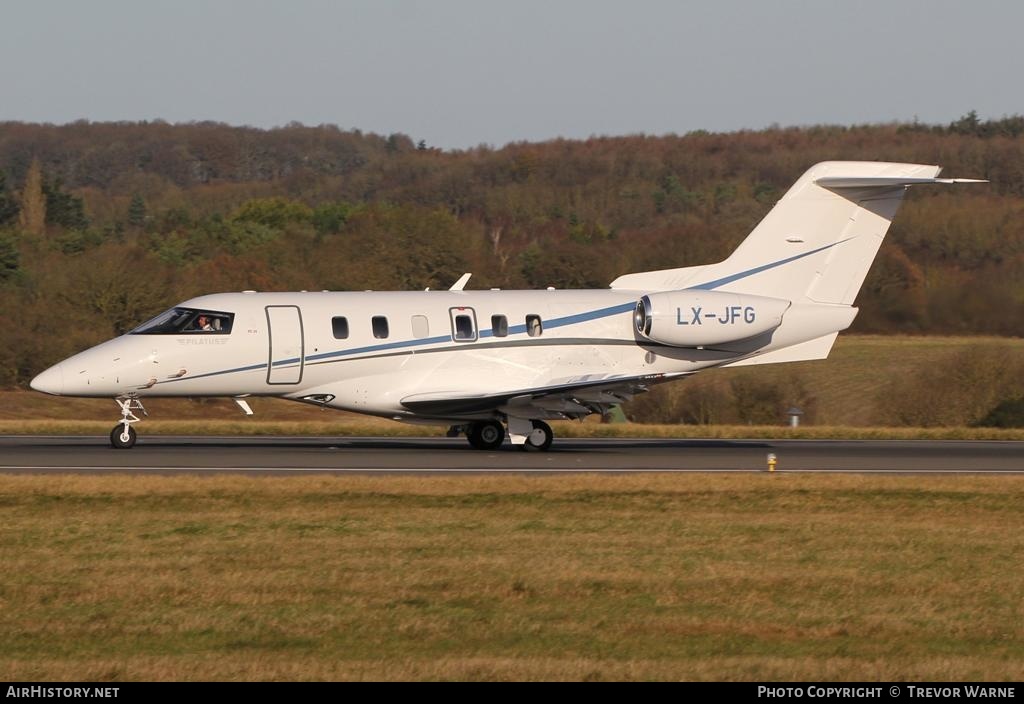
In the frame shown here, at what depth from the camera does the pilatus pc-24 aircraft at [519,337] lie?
22703 mm

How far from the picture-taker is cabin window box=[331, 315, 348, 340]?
75.8ft

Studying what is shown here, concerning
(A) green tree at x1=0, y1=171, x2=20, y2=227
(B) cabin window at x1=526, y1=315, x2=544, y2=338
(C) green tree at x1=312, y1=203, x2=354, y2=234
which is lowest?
(B) cabin window at x1=526, y1=315, x2=544, y2=338

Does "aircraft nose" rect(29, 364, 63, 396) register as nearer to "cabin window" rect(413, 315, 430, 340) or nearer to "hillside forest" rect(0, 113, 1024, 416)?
"cabin window" rect(413, 315, 430, 340)

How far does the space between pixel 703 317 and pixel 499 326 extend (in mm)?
3417

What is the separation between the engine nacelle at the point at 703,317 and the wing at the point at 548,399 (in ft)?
2.53

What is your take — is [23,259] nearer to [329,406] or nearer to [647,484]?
[329,406]

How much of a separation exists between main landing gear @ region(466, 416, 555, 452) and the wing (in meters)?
0.32

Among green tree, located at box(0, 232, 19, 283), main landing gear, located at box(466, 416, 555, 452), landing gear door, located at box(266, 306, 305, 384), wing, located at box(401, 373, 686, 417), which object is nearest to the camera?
wing, located at box(401, 373, 686, 417)

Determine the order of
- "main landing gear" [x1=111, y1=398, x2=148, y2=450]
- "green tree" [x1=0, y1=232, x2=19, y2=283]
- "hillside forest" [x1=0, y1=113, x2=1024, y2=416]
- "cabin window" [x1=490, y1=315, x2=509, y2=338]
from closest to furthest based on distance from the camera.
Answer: "main landing gear" [x1=111, y1=398, x2=148, y2=450], "cabin window" [x1=490, y1=315, x2=509, y2=338], "hillside forest" [x1=0, y1=113, x2=1024, y2=416], "green tree" [x1=0, y1=232, x2=19, y2=283]

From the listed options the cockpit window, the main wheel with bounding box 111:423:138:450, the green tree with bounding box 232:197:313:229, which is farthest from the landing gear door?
the green tree with bounding box 232:197:313:229

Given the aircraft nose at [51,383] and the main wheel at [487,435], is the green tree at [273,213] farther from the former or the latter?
the aircraft nose at [51,383]
